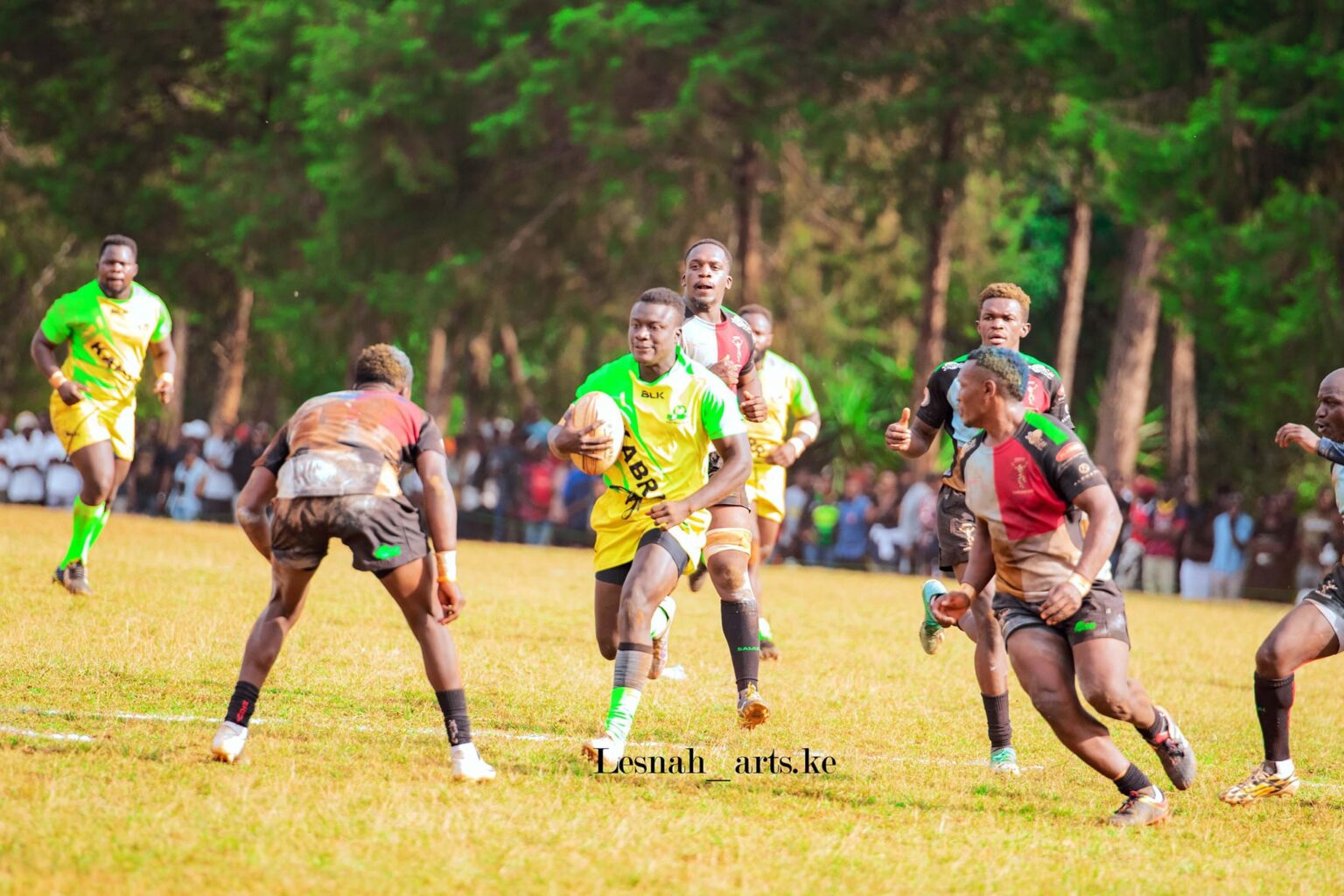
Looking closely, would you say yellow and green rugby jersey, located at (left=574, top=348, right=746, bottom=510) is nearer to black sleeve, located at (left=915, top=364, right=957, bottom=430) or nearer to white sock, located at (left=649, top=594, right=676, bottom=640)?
white sock, located at (left=649, top=594, right=676, bottom=640)

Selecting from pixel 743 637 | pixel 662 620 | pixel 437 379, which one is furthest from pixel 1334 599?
pixel 437 379

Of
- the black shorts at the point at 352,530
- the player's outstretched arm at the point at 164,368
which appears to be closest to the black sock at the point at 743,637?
the black shorts at the point at 352,530

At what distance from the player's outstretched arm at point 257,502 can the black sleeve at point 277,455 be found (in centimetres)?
2

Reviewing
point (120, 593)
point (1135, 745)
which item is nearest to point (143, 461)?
point (120, 593)

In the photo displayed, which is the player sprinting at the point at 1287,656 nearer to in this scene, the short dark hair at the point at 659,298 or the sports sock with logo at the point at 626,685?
the sports sock with logo at the point at 626,685

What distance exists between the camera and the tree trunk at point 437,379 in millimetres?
37031

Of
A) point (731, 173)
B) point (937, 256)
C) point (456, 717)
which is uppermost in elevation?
point (731, 173)

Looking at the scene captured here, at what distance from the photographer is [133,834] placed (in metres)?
6.03

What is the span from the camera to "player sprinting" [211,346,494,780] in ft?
23.8

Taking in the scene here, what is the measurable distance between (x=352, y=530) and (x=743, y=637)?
2.55 m

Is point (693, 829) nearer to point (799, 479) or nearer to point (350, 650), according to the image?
point (350, 650)

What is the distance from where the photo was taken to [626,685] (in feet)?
26.0

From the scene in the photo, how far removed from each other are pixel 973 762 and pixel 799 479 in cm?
1958

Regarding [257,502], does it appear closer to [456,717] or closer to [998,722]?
[456,717]
